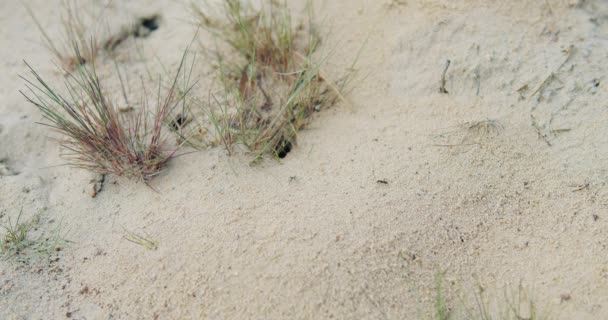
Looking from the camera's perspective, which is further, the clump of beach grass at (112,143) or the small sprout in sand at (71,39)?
the small sprout in sand at (71,39)

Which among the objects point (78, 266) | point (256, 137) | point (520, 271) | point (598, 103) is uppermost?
point (598, 103)

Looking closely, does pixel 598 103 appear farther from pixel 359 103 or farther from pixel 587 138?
pixel 359 103

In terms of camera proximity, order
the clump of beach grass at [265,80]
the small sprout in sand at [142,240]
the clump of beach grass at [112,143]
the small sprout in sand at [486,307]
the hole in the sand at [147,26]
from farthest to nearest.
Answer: the hole in the sand at [147,26]
the clump of beach grass at [265,80]
the clump of beach grass at [112,143]
the small sprout in sand at [142,240]
the small sprout in sand at [486,307]

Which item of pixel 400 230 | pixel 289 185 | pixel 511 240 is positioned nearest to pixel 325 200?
pixel 289 185

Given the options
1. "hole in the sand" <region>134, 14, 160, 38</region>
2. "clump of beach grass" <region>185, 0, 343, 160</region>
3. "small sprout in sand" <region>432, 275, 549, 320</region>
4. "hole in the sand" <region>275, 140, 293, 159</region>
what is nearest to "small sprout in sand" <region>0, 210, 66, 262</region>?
"clump of beach grass" <region>185, 0, 343, 160</region>

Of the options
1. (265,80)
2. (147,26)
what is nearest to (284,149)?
(265,80)

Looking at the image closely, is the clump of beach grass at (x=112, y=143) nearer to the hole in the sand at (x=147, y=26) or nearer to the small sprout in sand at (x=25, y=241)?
the small sprout in sand at (x=25, y=241)

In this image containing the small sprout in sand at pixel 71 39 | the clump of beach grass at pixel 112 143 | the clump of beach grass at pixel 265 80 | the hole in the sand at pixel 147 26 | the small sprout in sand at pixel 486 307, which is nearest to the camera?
the small sprout in sand at pixel 486 307

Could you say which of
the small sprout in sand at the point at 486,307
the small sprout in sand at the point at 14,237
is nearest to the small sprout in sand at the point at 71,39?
the small sprout in sand at the point at 14,237
